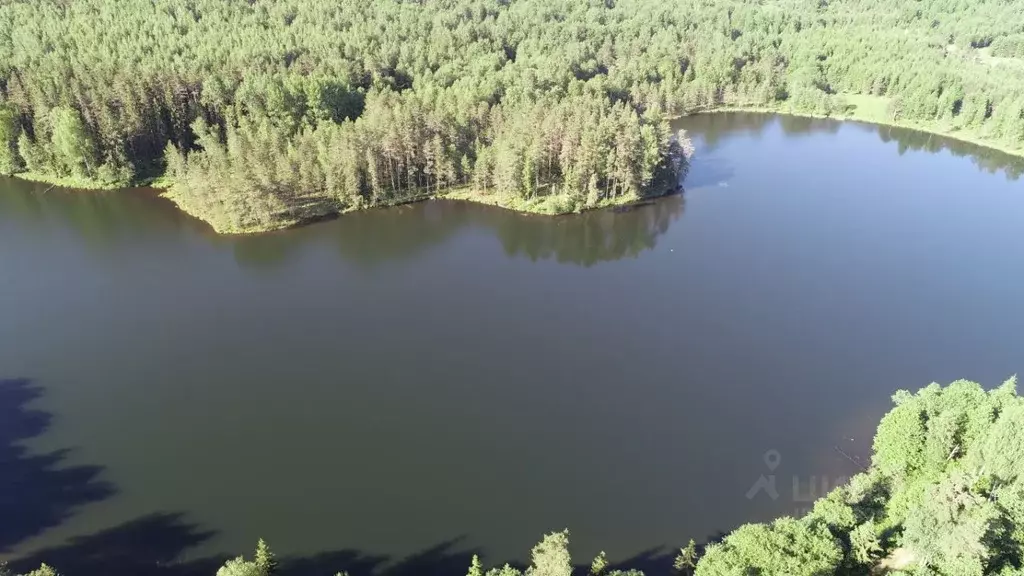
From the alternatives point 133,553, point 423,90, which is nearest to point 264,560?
point 133,553

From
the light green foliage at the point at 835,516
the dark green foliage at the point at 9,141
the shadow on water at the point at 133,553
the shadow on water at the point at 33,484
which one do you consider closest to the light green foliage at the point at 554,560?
the light green foliage at the point at 835,516

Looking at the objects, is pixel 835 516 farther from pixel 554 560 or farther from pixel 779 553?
pixel 554 560

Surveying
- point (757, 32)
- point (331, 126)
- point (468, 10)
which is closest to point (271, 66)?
point (331, 126)

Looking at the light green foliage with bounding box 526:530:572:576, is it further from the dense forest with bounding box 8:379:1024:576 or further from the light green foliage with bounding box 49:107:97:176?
the light green foliage with bounding box 49:107:97:176

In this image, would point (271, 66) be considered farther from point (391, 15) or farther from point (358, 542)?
point (358, 542)

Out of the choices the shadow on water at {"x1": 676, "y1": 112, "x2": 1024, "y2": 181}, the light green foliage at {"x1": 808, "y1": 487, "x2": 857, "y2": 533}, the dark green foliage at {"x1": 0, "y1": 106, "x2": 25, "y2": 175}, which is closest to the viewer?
the light green foliage at {"x1": 808, "y1": 487, "x2": 857, "y2": 533}

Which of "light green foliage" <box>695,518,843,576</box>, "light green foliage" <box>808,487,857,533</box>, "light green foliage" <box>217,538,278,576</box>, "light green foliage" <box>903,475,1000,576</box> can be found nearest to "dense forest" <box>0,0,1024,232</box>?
"light green foliage" <box>217,538,278,576</box>
